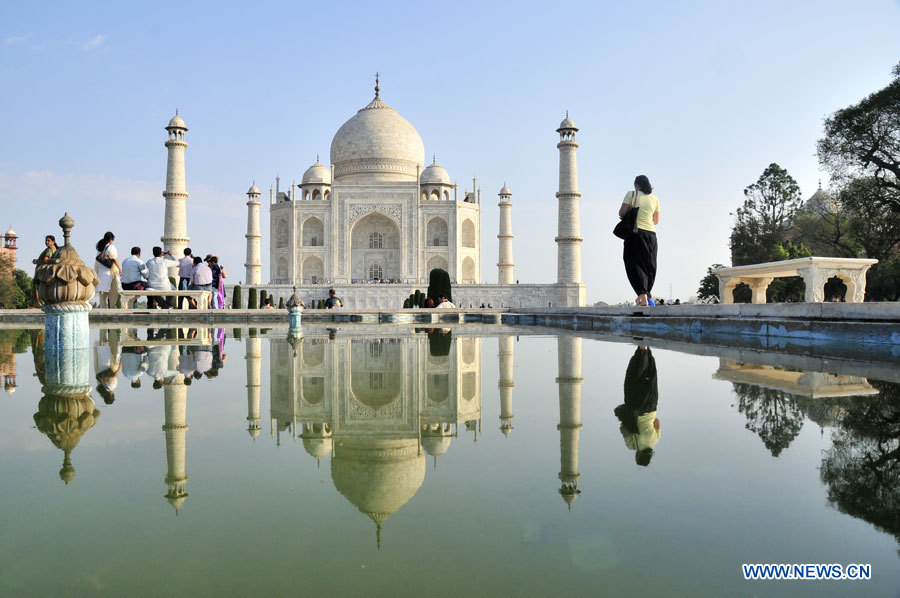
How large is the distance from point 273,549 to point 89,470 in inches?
27.1

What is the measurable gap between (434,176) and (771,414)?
28.4 metres

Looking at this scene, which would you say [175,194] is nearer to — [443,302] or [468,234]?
[443,302]

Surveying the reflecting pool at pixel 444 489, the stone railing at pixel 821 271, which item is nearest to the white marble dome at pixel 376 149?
the stone railing at pixel 821 271

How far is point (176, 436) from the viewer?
181 centimetres

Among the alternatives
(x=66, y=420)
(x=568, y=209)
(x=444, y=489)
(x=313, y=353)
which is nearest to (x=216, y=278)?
(x=313, y=353)

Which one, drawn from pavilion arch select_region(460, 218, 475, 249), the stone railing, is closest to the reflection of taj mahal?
the stone railing

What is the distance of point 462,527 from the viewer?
3.62 feet

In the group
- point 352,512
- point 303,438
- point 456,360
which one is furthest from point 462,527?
point 456,360

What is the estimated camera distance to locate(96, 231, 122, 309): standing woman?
10203mm

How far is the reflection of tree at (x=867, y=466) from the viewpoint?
A: 45.9 inches

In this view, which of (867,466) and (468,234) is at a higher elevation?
(468,234)

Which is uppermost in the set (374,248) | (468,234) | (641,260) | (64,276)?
(468,234)

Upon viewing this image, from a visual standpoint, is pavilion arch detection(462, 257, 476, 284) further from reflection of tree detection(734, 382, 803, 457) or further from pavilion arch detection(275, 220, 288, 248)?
reflection of tree detection(734, 382, 803, 457)

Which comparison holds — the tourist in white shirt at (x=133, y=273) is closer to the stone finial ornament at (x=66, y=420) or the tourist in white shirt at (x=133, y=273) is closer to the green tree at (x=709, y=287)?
the stone finial ornament at (x=66, y=420)
